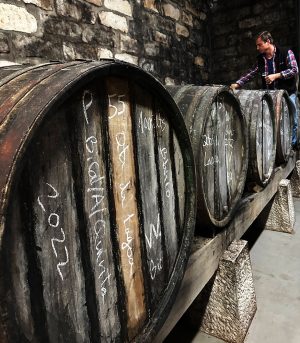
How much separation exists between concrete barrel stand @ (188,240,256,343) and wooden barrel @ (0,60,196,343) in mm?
678

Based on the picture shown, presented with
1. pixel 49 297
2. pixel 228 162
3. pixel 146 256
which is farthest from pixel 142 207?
pixel 228 162

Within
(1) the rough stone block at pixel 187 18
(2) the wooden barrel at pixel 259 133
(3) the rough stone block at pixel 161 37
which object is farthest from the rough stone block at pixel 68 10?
(1) the rough stone block at pixel 187 18

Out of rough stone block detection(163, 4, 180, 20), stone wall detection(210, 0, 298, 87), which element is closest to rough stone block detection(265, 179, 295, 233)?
rough stone block detection(163, 4, 180, 20)

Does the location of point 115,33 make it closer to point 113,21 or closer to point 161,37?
point 113,21

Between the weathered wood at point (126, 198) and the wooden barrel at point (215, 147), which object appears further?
the wooden barrel at point (215, 147)

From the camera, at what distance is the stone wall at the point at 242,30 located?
548 centimetres

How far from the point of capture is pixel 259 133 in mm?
2512

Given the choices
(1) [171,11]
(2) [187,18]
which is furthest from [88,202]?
(2) [187,18]

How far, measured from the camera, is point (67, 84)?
74 cm

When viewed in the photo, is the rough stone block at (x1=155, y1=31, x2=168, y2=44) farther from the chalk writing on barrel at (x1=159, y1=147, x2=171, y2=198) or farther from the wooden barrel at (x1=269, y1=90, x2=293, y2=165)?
the chalk writing on barrel at (x1=159, y1=147, x2=171, y2=198)

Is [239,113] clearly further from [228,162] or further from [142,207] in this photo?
[142,207]

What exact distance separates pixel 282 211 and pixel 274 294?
4.09 feet

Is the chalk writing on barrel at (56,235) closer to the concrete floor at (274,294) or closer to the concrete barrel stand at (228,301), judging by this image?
the concrete barrel stand at (228,301)

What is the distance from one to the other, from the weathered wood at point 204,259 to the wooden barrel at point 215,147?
11 cm
